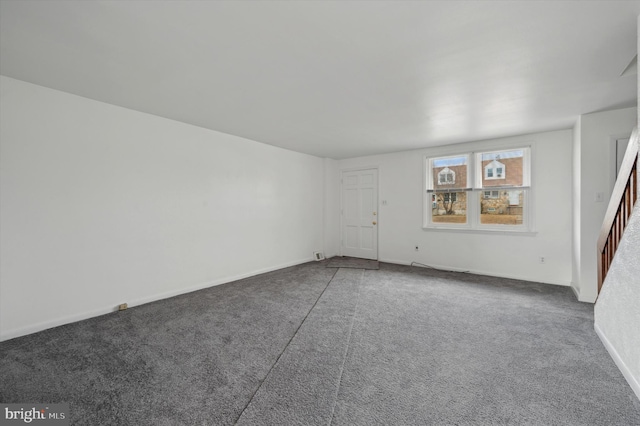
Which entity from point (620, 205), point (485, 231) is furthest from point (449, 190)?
point (620, 205)

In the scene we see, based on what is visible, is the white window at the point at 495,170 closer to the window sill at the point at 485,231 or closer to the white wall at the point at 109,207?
the window sill at the point at 485,231

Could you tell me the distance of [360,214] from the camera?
21.0 ft

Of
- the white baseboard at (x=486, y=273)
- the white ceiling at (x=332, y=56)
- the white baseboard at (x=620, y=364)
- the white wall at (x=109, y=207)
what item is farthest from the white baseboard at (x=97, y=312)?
the white baseboard at (x=620, y=364)

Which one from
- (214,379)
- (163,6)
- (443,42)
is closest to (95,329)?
(214,379)

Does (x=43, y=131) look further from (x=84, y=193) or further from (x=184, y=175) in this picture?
(x=184, y=175)

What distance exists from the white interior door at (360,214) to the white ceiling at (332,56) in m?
2.73

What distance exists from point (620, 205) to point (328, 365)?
3152mm

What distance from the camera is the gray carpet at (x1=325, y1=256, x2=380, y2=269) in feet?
18.2

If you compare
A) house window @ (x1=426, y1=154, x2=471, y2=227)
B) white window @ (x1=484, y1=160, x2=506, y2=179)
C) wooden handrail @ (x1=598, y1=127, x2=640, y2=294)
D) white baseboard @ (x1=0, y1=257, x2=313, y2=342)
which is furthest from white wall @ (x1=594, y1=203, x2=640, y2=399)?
white baseboard @ (x1=0, y1=257, x2=313, y2=342)

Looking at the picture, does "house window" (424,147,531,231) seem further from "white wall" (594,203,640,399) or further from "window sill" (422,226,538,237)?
"white wall" (594,203,640,399)

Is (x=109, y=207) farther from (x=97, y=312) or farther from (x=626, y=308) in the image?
(x=626, y=308)

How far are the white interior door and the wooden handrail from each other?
3701 mm

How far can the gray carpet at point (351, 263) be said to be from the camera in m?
5.54

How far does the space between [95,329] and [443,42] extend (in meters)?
4.09
